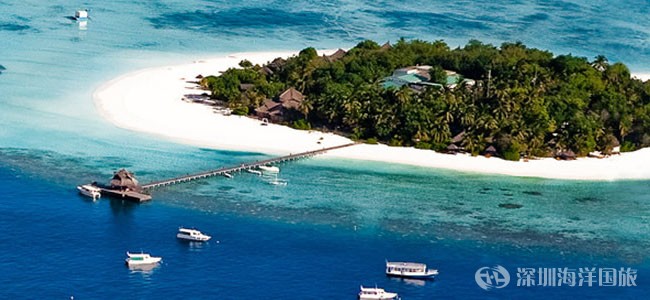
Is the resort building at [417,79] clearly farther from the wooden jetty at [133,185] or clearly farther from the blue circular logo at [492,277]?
the blue circular logo at [492,277]

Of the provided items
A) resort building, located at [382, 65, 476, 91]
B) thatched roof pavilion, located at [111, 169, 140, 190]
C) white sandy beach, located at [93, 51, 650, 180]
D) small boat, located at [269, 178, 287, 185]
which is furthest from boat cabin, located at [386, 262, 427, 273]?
resort building, located at [382, 65, 476, 91]

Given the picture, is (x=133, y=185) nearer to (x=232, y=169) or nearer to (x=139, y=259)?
(x=232, y=169)

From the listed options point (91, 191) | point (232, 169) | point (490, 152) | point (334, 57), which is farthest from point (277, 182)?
point (334, 57)

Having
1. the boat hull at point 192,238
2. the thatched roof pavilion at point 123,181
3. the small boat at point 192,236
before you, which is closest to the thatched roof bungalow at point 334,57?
the thatched roof pavilion at point 123,181

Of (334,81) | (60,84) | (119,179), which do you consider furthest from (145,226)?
(60,84)

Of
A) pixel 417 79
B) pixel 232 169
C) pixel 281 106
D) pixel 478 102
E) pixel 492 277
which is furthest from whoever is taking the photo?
pixel 417 79

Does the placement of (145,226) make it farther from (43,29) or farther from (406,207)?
(43,29)
